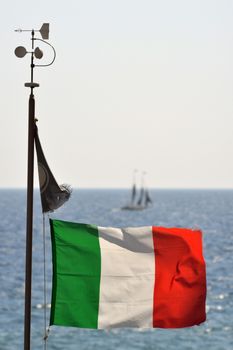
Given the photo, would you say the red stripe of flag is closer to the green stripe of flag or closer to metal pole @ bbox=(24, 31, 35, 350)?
the green stripe of flag

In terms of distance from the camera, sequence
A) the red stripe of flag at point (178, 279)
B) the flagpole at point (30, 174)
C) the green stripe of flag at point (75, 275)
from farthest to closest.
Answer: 1. the red stripe of flag at point (178, 279)
2. the green stripe of flag at point (75, 275)
3. the flagpole at point (30, 174)

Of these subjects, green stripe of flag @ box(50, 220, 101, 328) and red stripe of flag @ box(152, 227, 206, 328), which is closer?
green stripe of flag @ box(50, 220, 101, 328)

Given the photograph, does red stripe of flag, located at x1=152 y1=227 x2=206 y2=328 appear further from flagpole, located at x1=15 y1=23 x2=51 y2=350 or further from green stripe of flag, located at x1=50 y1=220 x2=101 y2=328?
flagpole, located at x1=15 y1=23 x2=51 y2=350

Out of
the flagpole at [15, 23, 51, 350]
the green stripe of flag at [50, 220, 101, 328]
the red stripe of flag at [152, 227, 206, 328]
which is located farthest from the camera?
the red stripe of flag at [152, 227, 206, 328]

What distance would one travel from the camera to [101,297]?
53.6 ft

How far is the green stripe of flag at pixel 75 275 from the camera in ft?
52.9

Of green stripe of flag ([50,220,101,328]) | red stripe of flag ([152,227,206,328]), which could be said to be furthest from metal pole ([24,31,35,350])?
red stripe of flag ([152,227,206,328])

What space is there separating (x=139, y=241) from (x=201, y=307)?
1645 mm

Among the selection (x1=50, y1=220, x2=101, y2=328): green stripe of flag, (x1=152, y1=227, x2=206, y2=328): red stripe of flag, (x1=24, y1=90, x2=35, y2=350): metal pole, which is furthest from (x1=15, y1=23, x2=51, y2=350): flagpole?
(x1=152, y1=227, x2=206, y2=328): red stripe of flag

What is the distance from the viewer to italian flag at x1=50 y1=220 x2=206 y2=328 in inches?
637

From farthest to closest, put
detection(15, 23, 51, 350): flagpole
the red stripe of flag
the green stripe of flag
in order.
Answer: the red stripe of flag, the green stripe of flag, detection(15, 23, 51, 350): flagpole

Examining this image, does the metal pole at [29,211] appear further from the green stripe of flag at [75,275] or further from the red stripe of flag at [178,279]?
the red stripe of flag at [178,279]

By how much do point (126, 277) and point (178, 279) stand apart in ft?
3.13

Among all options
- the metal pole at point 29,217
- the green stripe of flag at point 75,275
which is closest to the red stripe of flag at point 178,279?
the green stripe of flag at point 75,275
